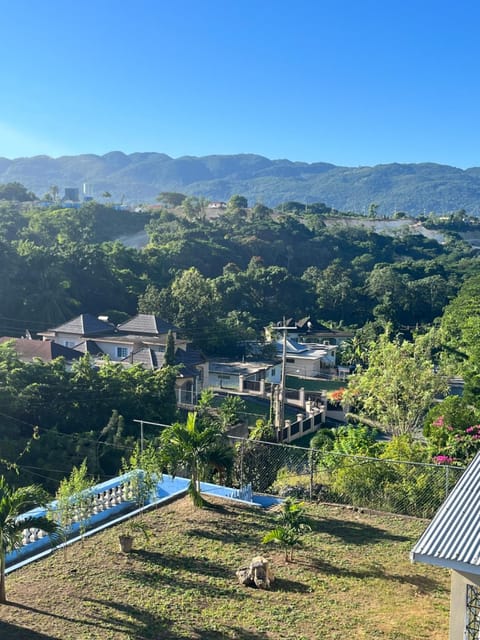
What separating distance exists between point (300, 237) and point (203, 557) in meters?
99.6

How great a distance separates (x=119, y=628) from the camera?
8.48 meters

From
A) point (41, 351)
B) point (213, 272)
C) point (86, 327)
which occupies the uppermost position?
point (213, 272)

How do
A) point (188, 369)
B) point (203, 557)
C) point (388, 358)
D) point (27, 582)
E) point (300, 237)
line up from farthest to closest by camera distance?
1. point (300, 237)
2. point (188, 369)
3. point (388, 358)
4. point (203, 557)
5. point (27, 582)

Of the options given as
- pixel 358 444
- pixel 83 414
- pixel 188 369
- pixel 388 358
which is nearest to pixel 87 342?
pixel 188 369

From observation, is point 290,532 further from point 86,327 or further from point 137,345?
→ point 86,327

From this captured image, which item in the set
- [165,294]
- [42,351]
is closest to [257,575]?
[42,351]

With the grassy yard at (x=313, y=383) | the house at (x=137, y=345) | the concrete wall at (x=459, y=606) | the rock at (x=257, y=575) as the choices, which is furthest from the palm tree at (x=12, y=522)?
the grassy yard at (x=313, y=383)

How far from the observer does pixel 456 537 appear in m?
6.55

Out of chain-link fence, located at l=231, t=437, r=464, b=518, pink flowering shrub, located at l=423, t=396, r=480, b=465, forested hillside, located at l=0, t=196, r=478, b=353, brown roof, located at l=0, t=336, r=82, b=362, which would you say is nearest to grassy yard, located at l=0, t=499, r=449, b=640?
chain-link fence, located at l=231, t=437, r=464, b=518

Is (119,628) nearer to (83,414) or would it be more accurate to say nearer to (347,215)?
(83,414)

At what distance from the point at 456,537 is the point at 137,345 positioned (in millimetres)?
35418

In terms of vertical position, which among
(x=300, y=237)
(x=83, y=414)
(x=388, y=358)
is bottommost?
(x=83, y=414)

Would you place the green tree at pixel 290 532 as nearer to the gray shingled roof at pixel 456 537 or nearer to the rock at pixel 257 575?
the rock at pixel 257 575

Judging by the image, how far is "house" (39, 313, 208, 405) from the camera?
120 ft
